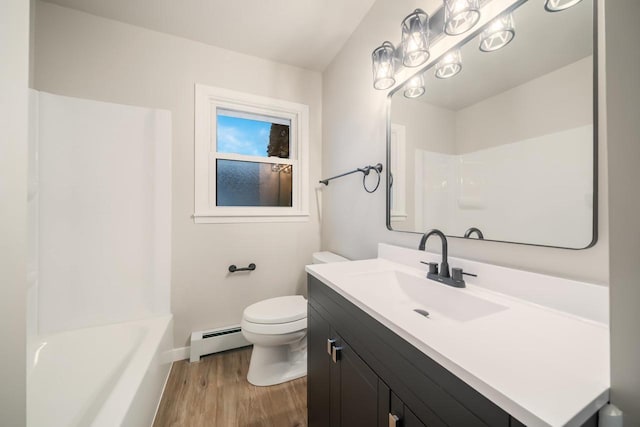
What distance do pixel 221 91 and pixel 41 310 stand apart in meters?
1.92

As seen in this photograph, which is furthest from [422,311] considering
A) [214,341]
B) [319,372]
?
[214,341]

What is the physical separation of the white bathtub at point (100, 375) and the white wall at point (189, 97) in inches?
14.7

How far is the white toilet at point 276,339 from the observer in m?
1.46

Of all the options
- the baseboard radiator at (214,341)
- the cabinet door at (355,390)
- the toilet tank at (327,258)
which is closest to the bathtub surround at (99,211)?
the baseboard radiator at (214,341)

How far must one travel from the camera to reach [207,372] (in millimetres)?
1653

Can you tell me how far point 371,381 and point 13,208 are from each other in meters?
0.95

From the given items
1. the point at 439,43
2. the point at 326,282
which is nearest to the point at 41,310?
the point at 326,282

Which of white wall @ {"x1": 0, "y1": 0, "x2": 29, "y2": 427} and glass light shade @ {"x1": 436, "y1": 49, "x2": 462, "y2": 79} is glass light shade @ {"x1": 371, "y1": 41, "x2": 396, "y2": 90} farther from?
white wall @ {"x1": 0, "y1": 0, "x2": 29, "y2": 427}

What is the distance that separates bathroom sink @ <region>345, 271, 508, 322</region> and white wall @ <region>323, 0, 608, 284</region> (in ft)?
0.60

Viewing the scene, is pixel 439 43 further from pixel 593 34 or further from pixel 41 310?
pixel 41 310

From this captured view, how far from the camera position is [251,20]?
5.43 feet

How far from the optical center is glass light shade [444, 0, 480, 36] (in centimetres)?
87

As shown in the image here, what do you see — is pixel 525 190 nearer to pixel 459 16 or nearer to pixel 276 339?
pixel 459 16

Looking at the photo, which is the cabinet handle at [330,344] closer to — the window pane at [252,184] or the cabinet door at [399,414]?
the cabinet door at [399,414]
